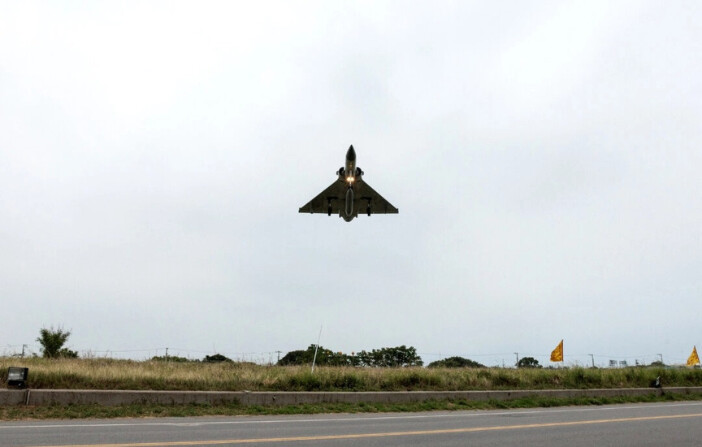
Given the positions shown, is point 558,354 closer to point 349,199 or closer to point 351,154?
point 349,199

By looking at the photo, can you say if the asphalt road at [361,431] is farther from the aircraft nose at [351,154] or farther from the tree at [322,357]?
the tree at [322,357]

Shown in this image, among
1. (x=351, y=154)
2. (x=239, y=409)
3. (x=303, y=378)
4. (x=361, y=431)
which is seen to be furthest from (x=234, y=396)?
(x=351, y=154)

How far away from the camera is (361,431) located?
1030cm

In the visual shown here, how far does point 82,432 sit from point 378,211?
30165 millimetres

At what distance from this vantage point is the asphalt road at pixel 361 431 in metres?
8.73

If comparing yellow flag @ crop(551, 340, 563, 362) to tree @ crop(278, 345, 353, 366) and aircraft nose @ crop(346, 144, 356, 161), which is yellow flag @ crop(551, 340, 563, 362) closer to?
tree @ crop(278, 345, 353, 366)

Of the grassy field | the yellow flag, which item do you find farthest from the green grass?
the yellow flag

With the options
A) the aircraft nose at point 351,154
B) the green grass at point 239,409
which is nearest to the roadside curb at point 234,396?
the green grass at point 239,409

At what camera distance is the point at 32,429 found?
10.0 meters

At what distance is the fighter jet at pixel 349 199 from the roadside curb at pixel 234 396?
16.6 metres

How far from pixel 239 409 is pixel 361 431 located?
549cm

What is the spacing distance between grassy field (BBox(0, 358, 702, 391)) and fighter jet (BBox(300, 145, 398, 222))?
520 inches

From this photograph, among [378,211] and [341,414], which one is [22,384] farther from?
[378,211]

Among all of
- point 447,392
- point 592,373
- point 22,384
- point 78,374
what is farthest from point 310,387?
point 592,373
